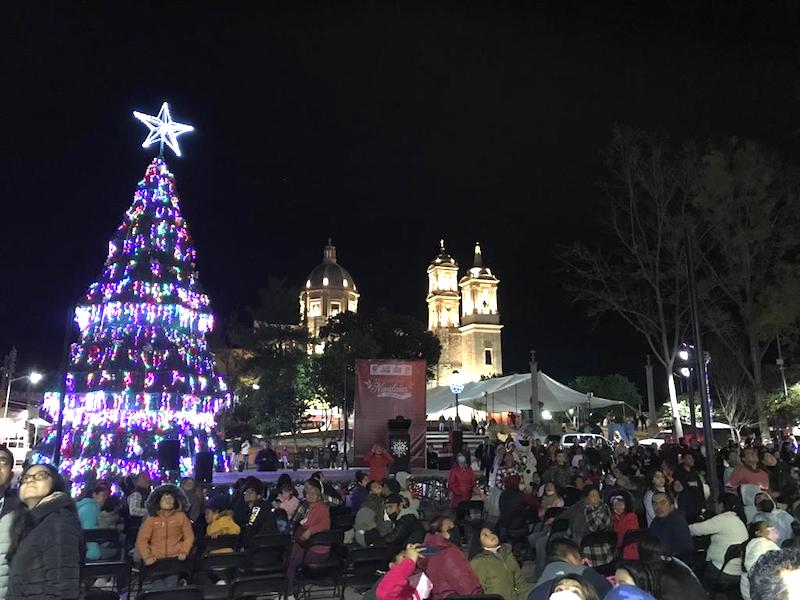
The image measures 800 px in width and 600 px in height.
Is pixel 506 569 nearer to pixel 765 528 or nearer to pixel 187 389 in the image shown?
pixel 765 528

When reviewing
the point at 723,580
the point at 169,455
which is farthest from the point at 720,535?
the point at 169,455

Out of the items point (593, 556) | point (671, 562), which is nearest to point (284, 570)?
point (593, 556)

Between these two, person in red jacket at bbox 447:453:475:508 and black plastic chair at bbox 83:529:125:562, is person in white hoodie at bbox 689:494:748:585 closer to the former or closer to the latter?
person in red jacket at bbox 447:453:475:508

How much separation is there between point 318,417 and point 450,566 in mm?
57219

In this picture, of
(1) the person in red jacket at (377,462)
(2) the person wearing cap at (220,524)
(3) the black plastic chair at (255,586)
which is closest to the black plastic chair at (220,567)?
(2) the person wearing cap at (220,524)

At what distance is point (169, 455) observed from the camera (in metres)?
14.1

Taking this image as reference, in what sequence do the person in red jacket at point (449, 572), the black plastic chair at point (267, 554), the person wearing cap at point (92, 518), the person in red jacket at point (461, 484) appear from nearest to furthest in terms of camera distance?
the person in red jacket at point (449, 572), the black plastic chair at point (267, 554), the person wearing cap at point (92, 518), the person in red jacket at point (461, 484)

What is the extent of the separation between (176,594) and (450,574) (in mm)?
2037

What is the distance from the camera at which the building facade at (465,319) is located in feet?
251

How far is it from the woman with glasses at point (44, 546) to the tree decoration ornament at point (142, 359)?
12.0 metres

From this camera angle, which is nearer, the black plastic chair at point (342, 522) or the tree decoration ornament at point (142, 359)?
the black plastic chair at point (342, 522)

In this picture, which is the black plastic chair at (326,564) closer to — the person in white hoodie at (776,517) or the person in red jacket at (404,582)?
the person in red jacket at (404,582)

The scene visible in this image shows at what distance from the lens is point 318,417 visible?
6062 cm

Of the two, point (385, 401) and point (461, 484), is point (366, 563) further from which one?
point (385, 401)
